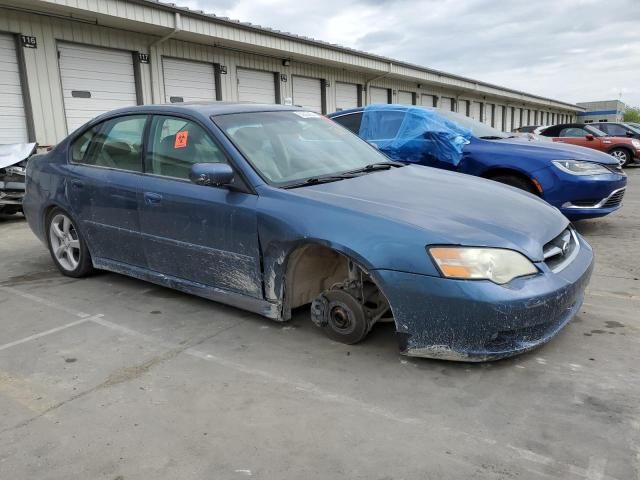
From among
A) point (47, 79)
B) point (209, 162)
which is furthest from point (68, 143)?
point (47, 79)

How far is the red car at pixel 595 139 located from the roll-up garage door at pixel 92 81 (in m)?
12.0

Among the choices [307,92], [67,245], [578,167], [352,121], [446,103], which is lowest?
[67,245]

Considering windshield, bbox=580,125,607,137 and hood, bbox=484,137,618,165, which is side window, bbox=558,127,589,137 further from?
hood, bbox=484,137,618,165

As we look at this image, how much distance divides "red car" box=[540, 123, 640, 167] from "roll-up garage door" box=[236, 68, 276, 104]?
851cm

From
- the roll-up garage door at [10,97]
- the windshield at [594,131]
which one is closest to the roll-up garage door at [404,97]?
the windshield at [594,131]

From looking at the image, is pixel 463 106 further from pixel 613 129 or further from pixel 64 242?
pixel 64 242

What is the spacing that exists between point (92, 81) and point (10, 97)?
1704mm

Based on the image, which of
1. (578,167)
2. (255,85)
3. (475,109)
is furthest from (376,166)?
(475,109)

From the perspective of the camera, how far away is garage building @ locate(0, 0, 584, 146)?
9703mm

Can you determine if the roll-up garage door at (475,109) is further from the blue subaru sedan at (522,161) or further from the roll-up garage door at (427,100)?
the blue subaru sedan at (522,161)

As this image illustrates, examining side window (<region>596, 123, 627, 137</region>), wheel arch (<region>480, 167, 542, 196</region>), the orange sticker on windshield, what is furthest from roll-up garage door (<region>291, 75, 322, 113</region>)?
the orange sticker on windshield

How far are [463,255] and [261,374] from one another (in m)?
1.25

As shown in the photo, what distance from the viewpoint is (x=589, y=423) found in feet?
7.53

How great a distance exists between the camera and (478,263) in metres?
2.61
